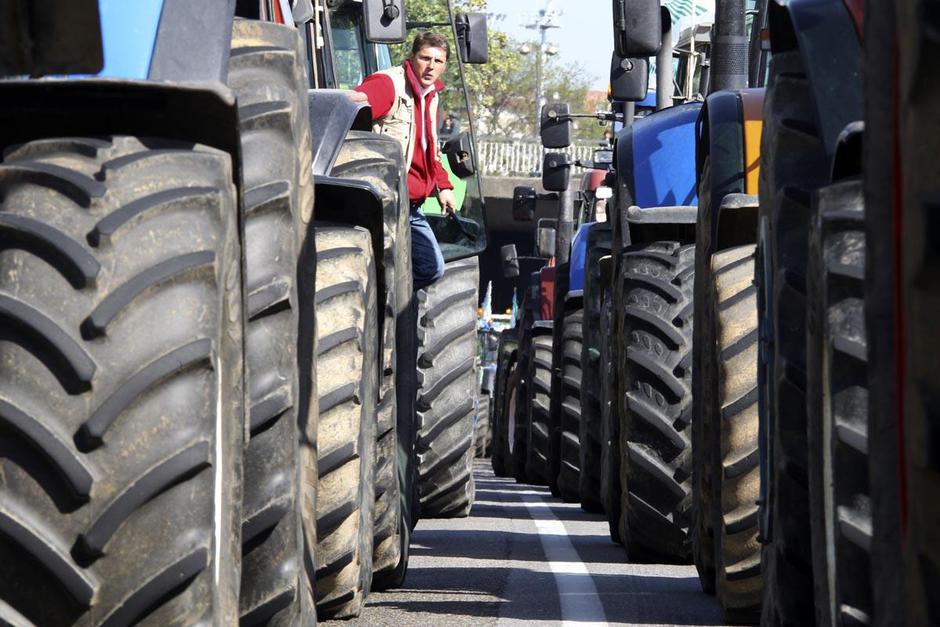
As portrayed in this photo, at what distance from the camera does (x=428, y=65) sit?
9.02 metres

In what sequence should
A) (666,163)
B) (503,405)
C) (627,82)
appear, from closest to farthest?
(666,163), (627,82), (503,405)

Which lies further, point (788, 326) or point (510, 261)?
point (510, 261)

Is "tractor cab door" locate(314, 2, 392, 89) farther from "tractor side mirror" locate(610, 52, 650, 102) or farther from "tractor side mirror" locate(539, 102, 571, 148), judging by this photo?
"tractor side mirror" locate(539, 102, 571, 148)

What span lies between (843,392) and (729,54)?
523 cm

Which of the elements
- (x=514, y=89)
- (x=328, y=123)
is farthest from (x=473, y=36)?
(x=514, y=89)

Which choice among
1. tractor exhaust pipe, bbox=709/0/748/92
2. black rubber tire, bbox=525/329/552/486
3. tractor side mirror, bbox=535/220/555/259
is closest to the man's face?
tractor exhaust pipe, bbox=709/0/748/92

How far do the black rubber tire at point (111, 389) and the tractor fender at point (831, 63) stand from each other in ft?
4.35

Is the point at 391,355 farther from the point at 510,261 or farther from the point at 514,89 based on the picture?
the point at 514,89

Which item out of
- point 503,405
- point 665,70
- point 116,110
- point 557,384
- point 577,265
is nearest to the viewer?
point 116,110

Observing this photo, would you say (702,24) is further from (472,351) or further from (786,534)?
(786,534)

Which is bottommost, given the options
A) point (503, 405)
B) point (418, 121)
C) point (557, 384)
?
point (503, 405)

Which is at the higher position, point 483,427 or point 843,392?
point 843,392

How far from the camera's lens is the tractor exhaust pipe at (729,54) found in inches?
320

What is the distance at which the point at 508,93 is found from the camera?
75188 millimetres
